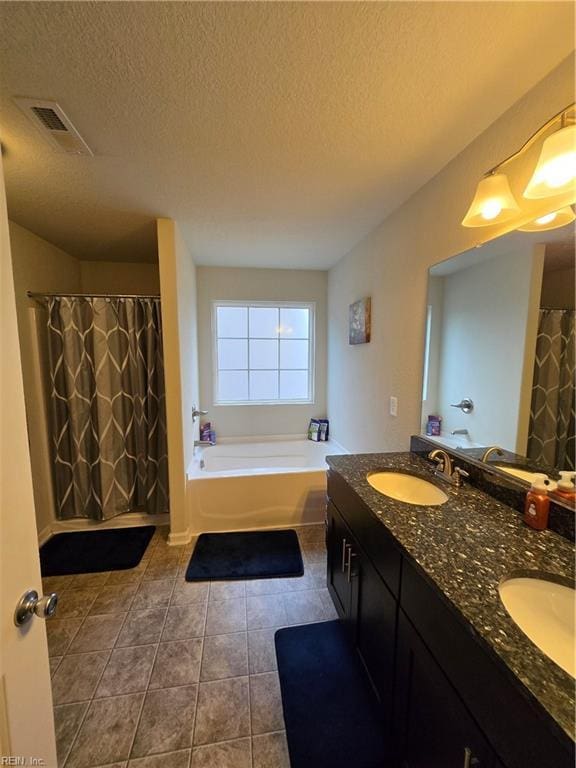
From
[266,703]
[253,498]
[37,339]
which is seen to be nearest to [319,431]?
[253,498]

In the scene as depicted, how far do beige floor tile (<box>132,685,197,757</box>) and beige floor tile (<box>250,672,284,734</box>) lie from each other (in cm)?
25

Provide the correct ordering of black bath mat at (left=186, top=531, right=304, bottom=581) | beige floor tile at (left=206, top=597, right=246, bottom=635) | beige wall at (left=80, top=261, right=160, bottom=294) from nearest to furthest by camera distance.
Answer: beige floor tile at (left=206, top=597, right=246, bottom=635) → black bath mat at (left=186, top=531, right=304, bottom=581) → beige wall at (left=80, top=261, right=160, bottom=294)

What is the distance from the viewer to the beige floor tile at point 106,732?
109 cm

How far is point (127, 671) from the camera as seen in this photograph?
1.39 metres

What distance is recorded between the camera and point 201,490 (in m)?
2.42

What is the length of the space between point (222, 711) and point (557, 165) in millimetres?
2294

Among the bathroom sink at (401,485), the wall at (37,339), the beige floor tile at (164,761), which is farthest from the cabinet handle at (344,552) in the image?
the wall at (37,339)

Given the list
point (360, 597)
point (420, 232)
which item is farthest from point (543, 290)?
point (360, 597)

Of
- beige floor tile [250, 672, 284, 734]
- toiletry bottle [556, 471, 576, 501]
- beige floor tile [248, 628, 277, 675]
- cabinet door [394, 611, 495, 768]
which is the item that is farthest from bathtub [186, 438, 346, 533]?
toiletry bottle [556, 471, 576, 501]

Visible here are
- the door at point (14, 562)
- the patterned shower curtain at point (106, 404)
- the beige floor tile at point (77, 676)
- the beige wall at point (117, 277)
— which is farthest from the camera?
the beige wall at point (117, 277)

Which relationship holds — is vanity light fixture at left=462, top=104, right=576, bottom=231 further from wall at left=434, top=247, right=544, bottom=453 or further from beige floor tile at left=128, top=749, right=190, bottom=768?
beige floor tile at left=128, top=749, right=190, bottom=768

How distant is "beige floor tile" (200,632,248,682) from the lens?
1.38m

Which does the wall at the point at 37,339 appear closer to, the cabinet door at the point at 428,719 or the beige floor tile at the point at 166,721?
the beige floor tile at the point at 166,721

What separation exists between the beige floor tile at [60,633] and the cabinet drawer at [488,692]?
69.2 inches
